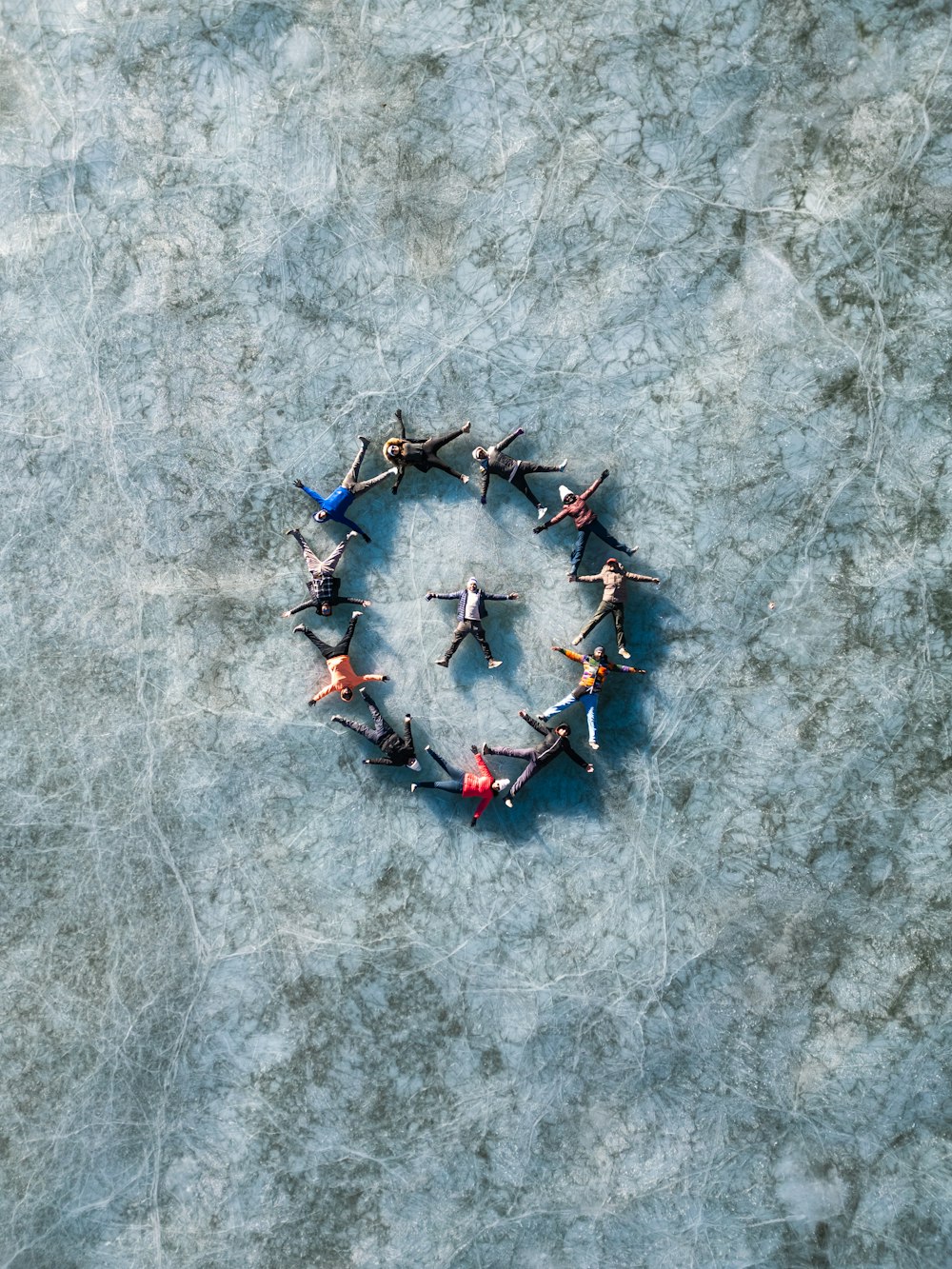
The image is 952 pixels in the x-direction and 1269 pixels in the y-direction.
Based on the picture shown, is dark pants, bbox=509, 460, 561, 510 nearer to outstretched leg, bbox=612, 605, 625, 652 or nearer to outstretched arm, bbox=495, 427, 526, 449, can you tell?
outstretched arm, bbox=495, 427, 526, 449

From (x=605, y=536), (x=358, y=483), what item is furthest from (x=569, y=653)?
(x=358, y=483)

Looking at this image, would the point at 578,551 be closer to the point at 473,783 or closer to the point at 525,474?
the point at 525,474

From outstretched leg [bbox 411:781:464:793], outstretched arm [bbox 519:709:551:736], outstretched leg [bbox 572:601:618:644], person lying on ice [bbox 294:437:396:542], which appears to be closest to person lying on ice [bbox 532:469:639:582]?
outstretched leg [bbox 572:601:618:644]

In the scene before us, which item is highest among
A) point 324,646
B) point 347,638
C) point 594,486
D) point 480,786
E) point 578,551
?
point 594,486

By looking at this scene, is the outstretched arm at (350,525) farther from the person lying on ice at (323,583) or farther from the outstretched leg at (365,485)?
Result: the outstretched leg at (365,485)

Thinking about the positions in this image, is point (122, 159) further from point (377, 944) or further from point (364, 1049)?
point (364, 1049)

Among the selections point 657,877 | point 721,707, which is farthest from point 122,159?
point 657,877
